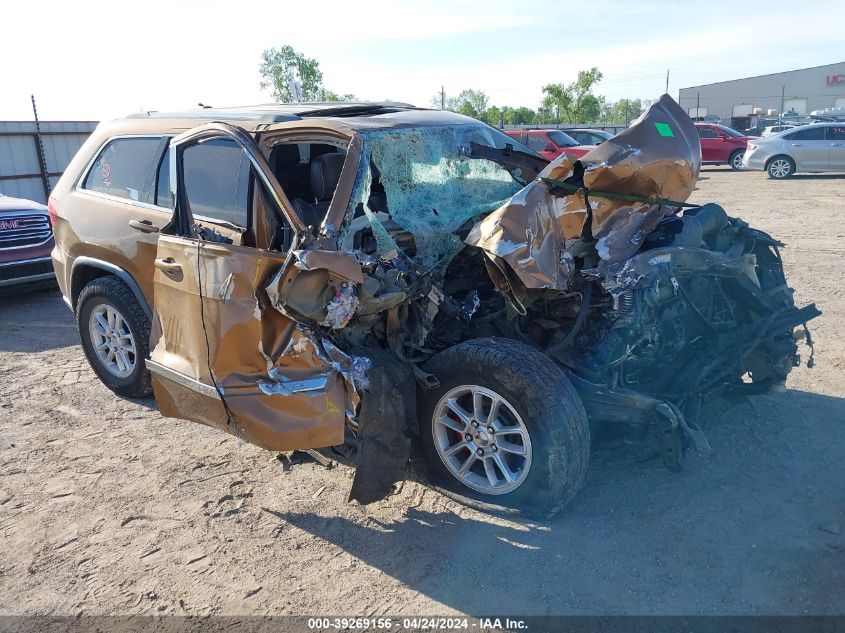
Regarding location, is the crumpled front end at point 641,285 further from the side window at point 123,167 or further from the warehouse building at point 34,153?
the warehouse building at point 34,153

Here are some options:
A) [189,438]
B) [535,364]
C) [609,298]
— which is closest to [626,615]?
[535,364]

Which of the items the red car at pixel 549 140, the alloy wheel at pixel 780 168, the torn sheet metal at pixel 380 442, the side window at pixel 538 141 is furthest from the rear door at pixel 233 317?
the alloy wheel at pixel 780 168

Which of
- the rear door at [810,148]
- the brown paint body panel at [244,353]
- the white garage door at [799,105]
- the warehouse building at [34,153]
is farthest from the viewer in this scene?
the white garage door at [799,105]

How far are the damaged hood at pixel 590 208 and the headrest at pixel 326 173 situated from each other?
3.04ft

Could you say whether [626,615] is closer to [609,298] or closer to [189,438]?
[609,298]

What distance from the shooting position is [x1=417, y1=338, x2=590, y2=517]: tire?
3.37 meters

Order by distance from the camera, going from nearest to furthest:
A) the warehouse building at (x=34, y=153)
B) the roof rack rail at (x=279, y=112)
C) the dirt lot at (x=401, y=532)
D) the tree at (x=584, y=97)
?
1. the dirt lot at (x=401, y=532)
2. the roof rack rail at (x=279, y=112)
3. the warehouse building at (x=34, y=153)
4. the tree at (x=584, y=97)

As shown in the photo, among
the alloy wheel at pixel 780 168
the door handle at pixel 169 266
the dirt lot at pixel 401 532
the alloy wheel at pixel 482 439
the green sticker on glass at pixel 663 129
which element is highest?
the green sticker on glass at pixel 663 129

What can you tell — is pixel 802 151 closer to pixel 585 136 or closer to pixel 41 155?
pixel 585 136

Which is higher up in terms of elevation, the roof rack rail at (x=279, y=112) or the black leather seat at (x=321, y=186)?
the roof rack rail at (x=279, y=112)

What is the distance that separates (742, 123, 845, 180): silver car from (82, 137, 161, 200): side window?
19390mm

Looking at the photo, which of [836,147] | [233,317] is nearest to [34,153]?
[233,317]

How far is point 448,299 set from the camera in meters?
3.89

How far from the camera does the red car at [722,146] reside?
23328 mm
